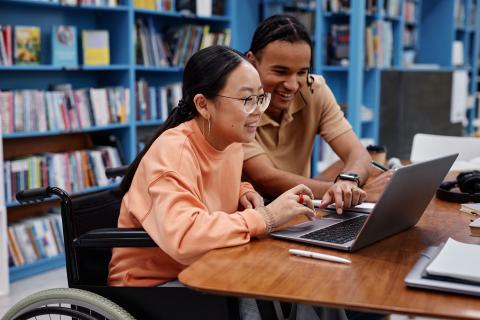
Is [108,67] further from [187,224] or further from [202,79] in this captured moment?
[187,224]

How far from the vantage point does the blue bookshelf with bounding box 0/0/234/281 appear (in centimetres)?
364

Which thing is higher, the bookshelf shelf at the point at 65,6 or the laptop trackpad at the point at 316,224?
the bookshelf shelf at the point at 65,6

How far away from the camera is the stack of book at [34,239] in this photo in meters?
3.47

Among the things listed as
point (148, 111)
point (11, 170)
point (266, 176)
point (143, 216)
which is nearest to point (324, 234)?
point (143, 216)

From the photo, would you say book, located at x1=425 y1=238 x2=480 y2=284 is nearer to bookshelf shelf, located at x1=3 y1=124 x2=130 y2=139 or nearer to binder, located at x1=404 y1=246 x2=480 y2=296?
binder, located at x1=404 y1=246 x2=480 y2=296

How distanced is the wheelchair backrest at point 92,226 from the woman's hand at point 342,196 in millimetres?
591

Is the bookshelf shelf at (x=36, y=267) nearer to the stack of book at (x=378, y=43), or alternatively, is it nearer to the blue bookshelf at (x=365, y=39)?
the blue bookshelf at (x=365, y=39)

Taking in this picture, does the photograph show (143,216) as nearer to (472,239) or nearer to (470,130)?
(472,239)

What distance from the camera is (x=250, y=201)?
1.65m

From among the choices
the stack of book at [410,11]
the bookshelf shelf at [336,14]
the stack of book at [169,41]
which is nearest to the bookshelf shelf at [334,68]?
the bookshelf shelf at [336,14]

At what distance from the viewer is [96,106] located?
390cm

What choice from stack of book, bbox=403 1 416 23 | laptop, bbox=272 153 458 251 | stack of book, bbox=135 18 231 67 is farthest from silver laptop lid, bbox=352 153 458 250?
stack of book, bbox=403 1 416 23

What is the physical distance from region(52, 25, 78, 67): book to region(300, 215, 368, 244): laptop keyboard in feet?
9.06

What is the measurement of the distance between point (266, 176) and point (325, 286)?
988mm
